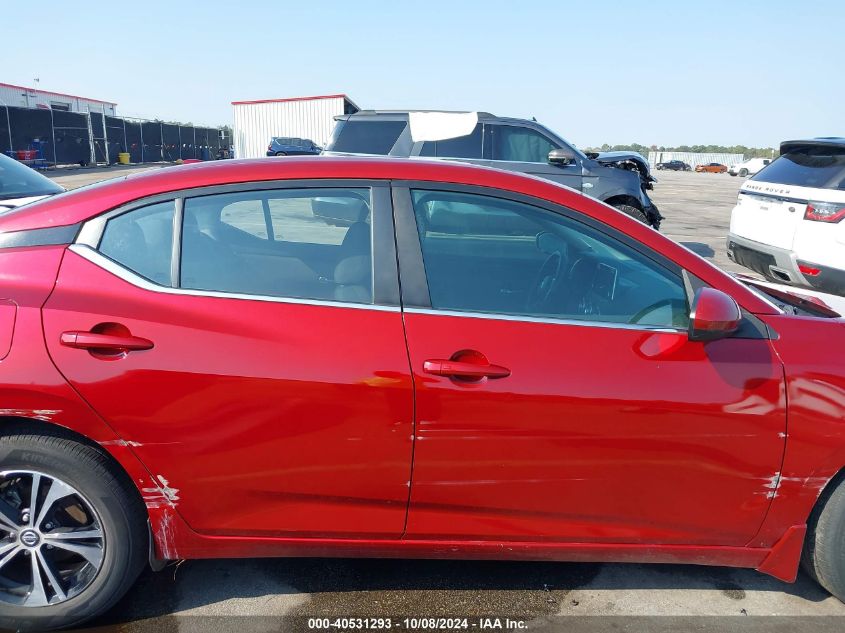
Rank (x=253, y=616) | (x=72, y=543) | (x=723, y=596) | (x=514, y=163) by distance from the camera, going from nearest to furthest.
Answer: (x=72, y=543) → (x=253, y=616) → (x=723, y=596) → (x=514, y=163)

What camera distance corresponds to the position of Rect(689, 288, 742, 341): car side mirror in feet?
6.86

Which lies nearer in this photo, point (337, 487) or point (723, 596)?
point (337, 487)

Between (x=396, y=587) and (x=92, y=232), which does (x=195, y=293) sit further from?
(x=396, y=587)

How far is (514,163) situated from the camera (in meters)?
9.70

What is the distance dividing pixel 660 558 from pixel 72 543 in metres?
2.08

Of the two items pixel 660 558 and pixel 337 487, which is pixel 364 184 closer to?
pixel 337 487

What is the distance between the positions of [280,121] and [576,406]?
34.7 metres

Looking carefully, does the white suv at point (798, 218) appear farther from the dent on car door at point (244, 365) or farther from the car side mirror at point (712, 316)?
the dent on car door at point (244, 365)

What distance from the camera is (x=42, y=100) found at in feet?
136

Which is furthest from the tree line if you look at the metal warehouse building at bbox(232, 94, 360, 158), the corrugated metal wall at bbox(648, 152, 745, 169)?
the metal warehouse building at bbox(232, 94, 360, 158)

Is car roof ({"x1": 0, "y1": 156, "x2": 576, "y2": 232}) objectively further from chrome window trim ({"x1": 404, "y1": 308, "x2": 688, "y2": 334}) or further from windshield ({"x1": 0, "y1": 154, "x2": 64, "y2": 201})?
windshield ({"x1": 0, "y1": 154, "x2": 64, "y2": 201})

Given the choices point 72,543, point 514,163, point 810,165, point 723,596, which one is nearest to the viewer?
point 72,543

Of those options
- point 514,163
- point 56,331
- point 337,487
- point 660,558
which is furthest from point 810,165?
point 56,331

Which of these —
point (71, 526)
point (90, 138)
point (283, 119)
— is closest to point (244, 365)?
point (71, 526)
